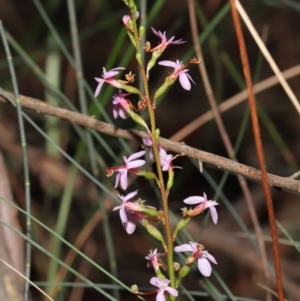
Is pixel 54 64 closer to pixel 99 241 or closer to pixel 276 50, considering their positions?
pixel 99 241

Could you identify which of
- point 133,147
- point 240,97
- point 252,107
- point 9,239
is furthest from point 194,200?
point 133,147

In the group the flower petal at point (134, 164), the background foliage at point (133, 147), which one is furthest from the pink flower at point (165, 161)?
the background foliage at point (133, 147)

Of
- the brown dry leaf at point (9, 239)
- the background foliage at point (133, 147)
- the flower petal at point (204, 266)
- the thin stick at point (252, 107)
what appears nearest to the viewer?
the thin stick at point (252, 107)

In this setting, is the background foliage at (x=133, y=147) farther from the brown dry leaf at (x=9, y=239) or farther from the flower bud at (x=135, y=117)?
the flower bud at (x=135, y=117)

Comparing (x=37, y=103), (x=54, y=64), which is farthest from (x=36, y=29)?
(x=37, y=103)

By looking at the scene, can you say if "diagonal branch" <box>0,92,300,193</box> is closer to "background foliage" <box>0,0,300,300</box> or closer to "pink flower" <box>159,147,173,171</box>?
"pink flower" <box>159,147,173,171</box>
